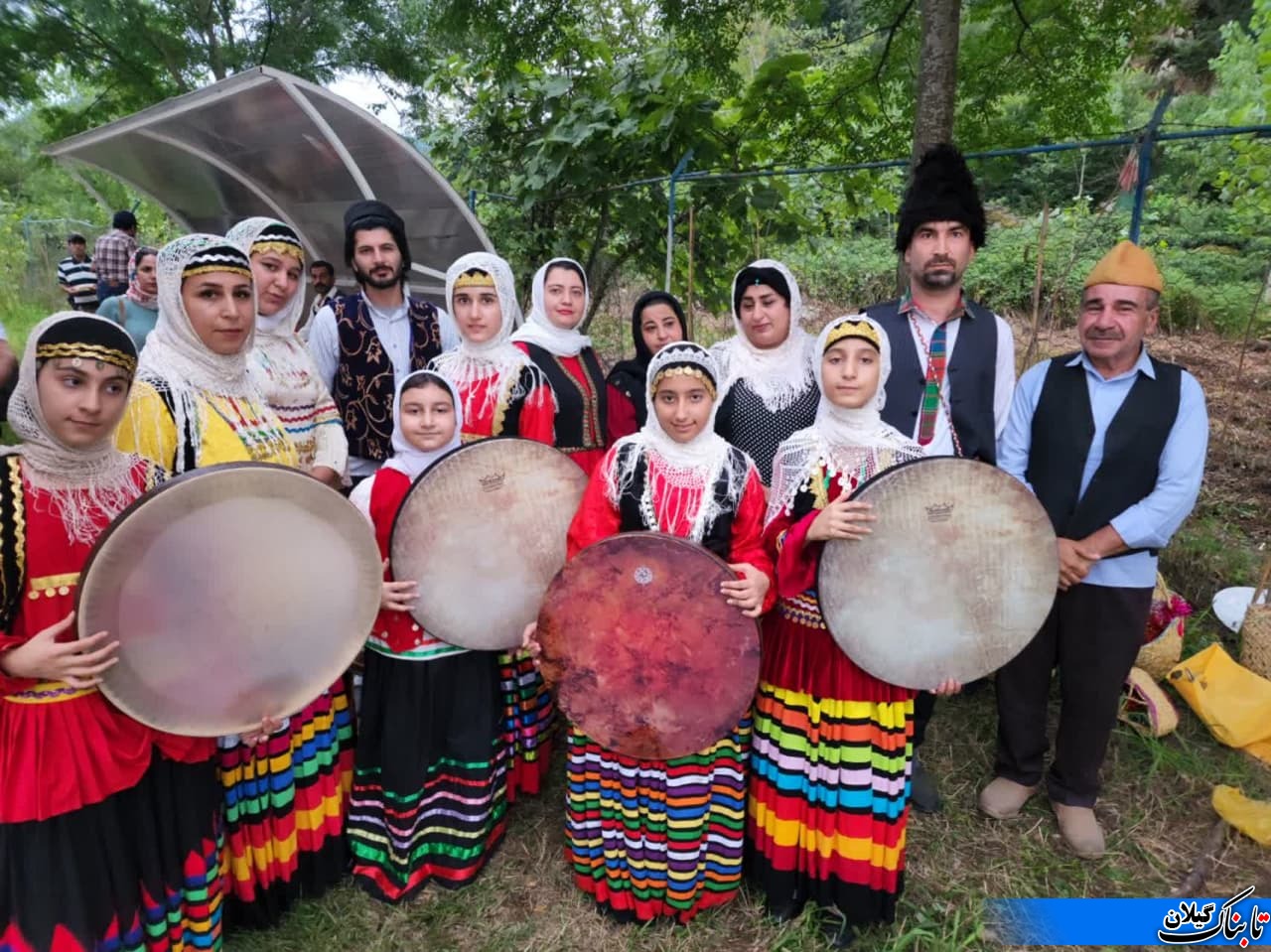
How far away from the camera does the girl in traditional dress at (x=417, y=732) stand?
7.84 ft

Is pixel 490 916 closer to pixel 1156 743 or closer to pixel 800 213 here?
pixel 1156 743

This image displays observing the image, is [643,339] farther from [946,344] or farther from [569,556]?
[569,556]

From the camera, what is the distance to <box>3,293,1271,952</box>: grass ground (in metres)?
2.33

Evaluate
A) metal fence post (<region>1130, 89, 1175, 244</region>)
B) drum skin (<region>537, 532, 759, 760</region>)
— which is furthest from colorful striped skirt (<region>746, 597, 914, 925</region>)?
metal fence post (<region>1130, 89, 1175, 244</region>)

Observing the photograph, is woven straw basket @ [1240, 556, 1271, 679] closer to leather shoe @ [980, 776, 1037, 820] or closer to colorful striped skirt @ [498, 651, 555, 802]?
leather shoe @ [980, 776, 1037, 820]

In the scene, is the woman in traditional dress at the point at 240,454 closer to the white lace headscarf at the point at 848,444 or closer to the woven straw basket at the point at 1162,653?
the white lace headscarf at the point at 848,444

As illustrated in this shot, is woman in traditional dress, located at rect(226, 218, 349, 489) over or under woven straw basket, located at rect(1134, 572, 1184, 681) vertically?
over

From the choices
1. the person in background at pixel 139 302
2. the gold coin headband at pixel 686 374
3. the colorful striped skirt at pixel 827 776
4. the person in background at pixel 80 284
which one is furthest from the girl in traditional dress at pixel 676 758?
the person in background at pixel 80 284

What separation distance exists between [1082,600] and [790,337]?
1.42 meters

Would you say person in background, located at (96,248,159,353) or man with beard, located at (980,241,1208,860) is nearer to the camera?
man with beard, located at (980,241,1208,860)

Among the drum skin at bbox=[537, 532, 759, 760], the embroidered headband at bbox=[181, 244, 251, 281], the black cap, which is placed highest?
the black cap

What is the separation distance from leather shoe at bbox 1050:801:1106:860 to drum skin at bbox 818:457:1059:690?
3.76 ft

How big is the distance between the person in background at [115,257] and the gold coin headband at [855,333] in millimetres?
8885

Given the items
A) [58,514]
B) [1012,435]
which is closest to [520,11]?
[1012,435]
